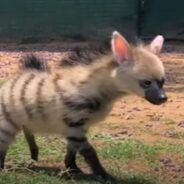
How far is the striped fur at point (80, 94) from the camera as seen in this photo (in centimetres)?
474

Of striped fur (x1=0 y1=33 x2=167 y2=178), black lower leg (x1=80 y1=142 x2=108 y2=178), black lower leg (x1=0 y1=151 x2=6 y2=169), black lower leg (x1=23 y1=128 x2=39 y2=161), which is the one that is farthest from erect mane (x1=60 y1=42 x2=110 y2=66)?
black lower leg (x1=0 y1=151 x2=6 y2=169)

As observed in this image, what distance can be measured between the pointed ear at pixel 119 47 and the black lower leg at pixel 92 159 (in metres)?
0.66

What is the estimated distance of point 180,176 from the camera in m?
5.09

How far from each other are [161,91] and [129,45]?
0.40 meters

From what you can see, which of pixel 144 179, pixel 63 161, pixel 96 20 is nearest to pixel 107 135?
pixel 63 161

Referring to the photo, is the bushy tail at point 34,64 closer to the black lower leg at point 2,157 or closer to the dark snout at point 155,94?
the black lower leg at point 2,157

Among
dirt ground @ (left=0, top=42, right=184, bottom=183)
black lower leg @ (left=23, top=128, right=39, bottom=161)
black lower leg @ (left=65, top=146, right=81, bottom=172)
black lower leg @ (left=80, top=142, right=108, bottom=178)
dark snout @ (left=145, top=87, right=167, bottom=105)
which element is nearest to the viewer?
dark snout @ (left=145, top=87, right=167, bottom=105)

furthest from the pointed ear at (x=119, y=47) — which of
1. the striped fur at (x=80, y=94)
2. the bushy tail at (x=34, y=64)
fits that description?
the bushy tail at (x=34, y=64)

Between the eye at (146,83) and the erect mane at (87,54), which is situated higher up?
the erect mane at (87,54)

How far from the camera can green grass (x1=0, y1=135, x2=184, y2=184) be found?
16.0 ft

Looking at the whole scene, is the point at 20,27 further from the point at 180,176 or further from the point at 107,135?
the point at 180,176

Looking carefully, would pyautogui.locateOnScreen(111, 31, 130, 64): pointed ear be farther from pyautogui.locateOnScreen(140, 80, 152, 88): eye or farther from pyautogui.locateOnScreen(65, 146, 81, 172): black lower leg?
pyautogui.locateOnScreen(65, 146, 81, 172): black lower leg

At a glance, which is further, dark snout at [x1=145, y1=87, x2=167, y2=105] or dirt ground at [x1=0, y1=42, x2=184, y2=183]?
dirt ground at [x1=0, y1=42, x2=184, y2=183]

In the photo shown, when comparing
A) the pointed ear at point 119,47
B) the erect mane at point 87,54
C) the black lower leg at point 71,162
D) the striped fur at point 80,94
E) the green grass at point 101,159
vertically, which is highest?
the pointed ear at point 119,47
